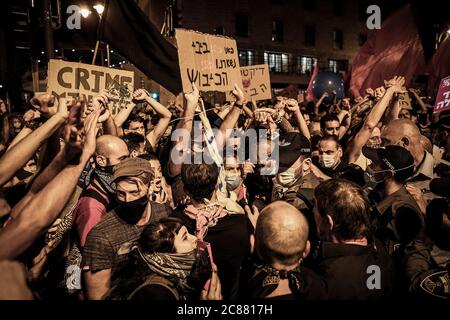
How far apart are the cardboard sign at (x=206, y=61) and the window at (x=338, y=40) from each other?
123 feet

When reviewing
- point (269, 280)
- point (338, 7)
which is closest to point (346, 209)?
point (269, 280)

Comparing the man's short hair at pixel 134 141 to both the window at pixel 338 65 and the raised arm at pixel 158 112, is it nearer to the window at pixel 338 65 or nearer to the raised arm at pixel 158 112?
the raised arm at pixel 158 112

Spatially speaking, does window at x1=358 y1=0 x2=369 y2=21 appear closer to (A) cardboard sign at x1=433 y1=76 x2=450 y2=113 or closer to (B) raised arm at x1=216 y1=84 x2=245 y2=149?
(A) cardboard sign at x1=433 y1=76 x2=450 y2=113

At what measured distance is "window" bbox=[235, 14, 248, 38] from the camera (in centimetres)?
3294

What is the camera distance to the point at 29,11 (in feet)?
20.9

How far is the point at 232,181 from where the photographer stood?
12.5ft

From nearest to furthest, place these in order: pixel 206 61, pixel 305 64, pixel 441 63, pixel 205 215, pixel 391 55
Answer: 1. pixel 205 215
2. pixel 206 61
3. pixel 441 63
4. pixel 391 55
5. pixel 305 64

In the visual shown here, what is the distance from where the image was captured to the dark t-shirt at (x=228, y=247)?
266 cm

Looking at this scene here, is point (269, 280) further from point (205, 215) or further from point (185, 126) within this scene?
point (185, 126)

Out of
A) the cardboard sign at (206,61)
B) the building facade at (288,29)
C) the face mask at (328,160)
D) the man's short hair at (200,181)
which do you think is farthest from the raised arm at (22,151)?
the building facade at (288,29)

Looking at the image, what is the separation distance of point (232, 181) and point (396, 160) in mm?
1616

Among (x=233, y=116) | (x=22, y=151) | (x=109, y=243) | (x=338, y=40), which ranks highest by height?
(x=338, y=40)
